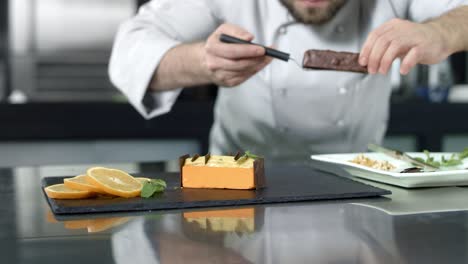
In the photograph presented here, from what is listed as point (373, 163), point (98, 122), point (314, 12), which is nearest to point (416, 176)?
point (373, 163)

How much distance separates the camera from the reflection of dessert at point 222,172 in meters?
1.15

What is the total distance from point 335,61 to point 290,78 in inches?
25.3

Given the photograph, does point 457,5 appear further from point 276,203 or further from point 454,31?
point 276,203

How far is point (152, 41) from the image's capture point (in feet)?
6.55

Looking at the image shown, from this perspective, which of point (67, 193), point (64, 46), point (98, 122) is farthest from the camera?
point (64, 46)

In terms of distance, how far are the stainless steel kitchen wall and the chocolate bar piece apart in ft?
8.55

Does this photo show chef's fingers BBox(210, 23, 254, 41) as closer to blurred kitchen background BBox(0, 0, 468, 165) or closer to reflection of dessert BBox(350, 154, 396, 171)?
reflection of dessert BBox(350, 154, 396, 171)

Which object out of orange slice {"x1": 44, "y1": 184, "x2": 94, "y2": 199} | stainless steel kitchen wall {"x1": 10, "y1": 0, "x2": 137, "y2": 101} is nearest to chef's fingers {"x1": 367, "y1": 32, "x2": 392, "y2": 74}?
orange slice {"x1": 44, "y1": 184, "x2": 94, "y2": 199}

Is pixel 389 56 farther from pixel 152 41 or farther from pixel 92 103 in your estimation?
pixel 92 103

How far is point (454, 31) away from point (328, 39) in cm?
52

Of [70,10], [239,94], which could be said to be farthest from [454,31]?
[70,10]

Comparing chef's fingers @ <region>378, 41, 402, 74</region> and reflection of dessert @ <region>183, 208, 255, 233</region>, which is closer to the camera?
reflection of dessert @ <region>183, 208, 255, 233</region>

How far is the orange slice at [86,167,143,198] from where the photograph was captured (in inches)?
42.8

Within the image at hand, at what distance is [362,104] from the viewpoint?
7.04 ft
